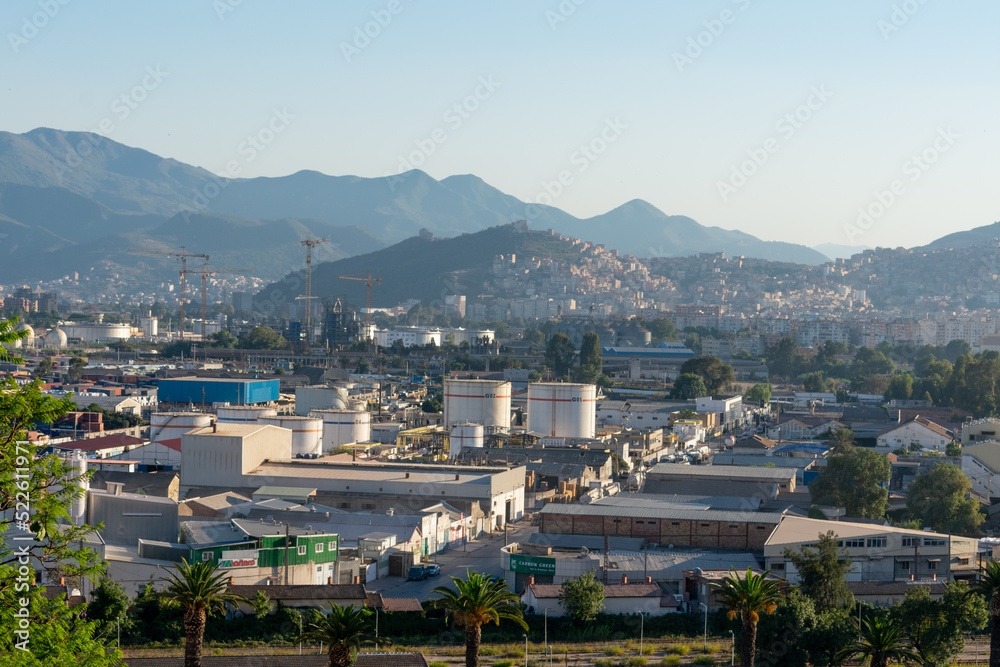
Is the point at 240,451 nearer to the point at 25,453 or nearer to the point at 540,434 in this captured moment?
the point at 540,434

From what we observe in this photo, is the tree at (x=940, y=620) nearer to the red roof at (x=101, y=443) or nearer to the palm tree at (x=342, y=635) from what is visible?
the palm tree at (x=342, y=635)

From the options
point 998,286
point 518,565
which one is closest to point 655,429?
point 518,565

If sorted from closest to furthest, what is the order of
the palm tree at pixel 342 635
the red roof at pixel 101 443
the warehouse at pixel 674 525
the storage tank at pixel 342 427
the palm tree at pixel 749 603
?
the palm tree at pixel 342 635 → the palm tree at pixel 749 603 → the warehouse at pixel 674 525 → the red roof at pixel 101 443 → the storage tank at pixel 342 427

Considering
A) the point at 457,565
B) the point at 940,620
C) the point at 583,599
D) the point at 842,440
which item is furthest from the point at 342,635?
the point at 842,440

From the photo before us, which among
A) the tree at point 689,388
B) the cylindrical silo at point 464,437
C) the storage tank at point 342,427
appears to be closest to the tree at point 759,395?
the tree at point 689,388

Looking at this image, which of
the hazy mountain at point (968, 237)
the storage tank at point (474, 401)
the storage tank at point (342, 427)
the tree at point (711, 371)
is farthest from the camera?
the hazy mountain at point (968, 237)

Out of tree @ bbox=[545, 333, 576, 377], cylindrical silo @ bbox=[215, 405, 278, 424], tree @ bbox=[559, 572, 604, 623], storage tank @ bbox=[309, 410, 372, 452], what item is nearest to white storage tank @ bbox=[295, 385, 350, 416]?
cylindrical silo @ bbox=[215, 405, 278, 424]
